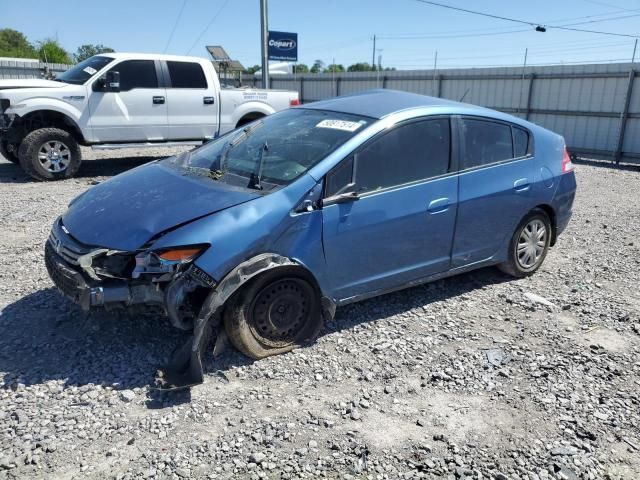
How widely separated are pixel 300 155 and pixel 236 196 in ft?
2.12

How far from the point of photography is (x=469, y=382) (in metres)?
Result: 3.52

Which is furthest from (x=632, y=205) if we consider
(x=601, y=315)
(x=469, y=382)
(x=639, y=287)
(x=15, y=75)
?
(x=15, y=75)

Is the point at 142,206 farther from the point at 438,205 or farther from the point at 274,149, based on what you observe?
the point at 438,205

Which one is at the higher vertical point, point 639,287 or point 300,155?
point 300,155

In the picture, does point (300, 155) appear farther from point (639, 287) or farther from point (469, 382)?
point (639, 287)

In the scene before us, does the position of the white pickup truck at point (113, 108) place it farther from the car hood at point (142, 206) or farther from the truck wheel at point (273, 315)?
the truck wheel at point (273, 315)

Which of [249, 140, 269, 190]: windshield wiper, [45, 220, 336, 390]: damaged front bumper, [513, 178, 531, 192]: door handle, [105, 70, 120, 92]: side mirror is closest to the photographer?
[45, 220, 336, 390]: damaged front bumper

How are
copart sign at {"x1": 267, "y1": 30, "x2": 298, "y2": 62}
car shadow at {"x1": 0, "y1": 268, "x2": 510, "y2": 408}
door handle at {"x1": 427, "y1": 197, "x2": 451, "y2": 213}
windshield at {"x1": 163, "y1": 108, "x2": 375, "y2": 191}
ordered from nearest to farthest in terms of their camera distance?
car shadow at {"x1": 0, "y1": 268, "x2": 510, "y2": 408} < windshield at {"x1": 163, "y1": 108, "x2": 375, "y2": 191} < door handle at {"x1": 427, "y1": 197, "x2": 451, "y2": 213} < copart sign at {"x1": 267, "y1": 30, "x2": 298, "y2": 62}

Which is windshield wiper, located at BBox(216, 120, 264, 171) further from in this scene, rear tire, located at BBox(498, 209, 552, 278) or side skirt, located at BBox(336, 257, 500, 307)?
rear tire, located at BBox(498, 209, 552, 278)

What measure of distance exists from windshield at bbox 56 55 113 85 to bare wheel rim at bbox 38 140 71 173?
1.13 m

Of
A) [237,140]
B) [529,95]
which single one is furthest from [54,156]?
[529,95]

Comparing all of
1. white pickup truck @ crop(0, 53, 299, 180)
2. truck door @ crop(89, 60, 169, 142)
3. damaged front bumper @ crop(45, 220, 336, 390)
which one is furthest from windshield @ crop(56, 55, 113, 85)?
damaged front bumper @ crop(45, 220, 336, 390)

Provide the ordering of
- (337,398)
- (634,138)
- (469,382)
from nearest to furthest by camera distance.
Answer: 1. (337,398)
2. (469,382)
3. (634,138)

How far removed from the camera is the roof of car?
4.24m
